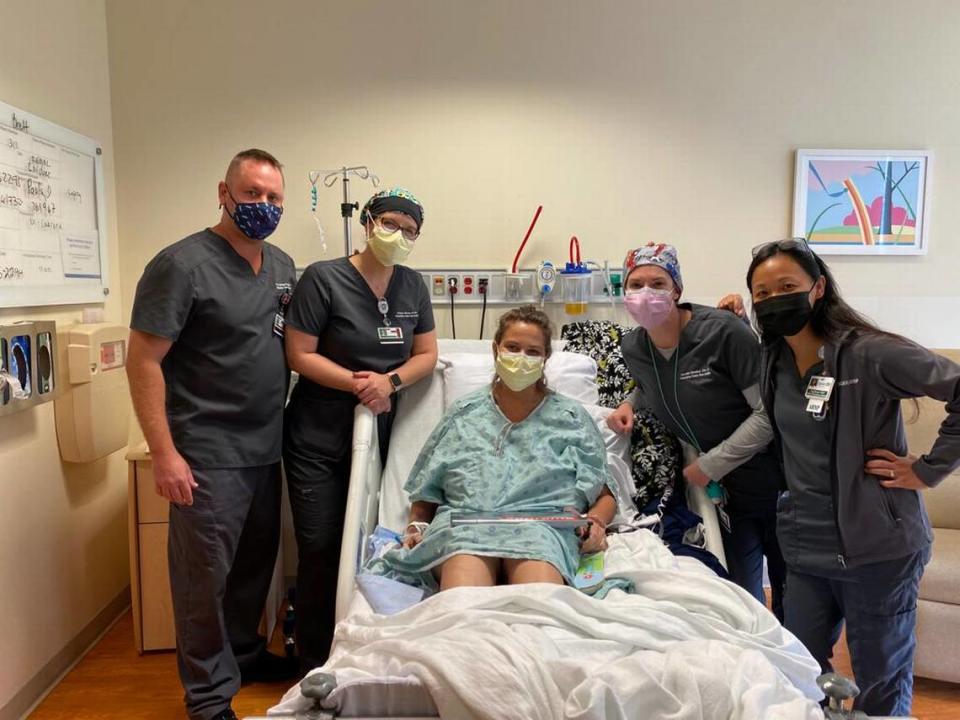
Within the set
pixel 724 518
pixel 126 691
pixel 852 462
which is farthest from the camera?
pixel 126 691

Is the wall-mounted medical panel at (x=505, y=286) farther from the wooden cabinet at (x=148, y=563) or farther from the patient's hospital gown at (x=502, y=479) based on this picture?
the wooden cabinet at (x=148, y=563)

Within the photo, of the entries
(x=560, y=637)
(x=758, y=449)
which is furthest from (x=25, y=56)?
(x=758, y=449)

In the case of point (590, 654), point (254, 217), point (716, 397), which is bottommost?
point (590, 654)

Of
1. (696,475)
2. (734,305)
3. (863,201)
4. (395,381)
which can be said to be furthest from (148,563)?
(863,201)

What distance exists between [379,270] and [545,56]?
134 centimetres

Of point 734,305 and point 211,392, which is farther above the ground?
point 734,305

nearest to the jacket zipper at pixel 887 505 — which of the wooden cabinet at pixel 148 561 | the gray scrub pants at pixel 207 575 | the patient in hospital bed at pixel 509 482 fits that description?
the patient in hospital bed at pixel 509 482

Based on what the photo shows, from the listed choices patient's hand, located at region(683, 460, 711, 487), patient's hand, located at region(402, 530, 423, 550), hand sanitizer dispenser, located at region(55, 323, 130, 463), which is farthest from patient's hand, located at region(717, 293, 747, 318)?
hand sanitizer dispenser, located at region(55, 323, 130, 463)

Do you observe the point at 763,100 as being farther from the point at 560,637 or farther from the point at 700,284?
the point at 560,637

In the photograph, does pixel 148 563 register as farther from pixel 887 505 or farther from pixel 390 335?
pixel 887 505

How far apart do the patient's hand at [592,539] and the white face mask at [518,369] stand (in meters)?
0.45

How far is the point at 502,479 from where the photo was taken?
181 centimetres

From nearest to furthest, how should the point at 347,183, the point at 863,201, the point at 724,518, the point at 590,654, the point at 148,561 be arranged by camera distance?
1. the point at 590,654
2. the point at 724,518
3. the point at 148,561
4. the point at 347,183
5. the point at 863,201

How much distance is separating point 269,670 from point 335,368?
1103 mm
